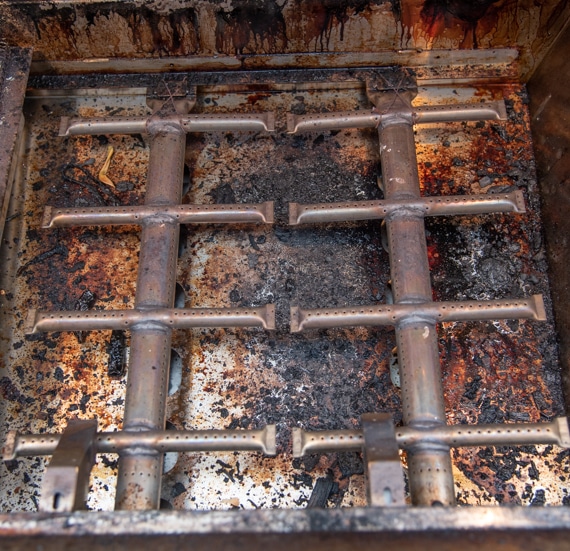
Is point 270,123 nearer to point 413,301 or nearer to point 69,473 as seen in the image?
point 413,301

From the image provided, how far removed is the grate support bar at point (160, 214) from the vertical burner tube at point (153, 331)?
0.04m

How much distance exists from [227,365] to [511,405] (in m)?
1.07

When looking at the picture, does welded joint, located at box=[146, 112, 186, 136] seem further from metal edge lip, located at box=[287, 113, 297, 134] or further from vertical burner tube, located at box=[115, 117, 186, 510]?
metal edge lip, located at box=[287, 113, 297, 134]

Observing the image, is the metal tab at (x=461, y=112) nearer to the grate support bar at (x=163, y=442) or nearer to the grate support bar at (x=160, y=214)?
the grate support bar at (x=160, y=214)

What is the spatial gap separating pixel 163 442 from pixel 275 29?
1793 millimetres

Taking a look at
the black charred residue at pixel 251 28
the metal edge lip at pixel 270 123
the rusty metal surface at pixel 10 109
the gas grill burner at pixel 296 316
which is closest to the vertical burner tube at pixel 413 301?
the gas grill burner at pixel 296 316

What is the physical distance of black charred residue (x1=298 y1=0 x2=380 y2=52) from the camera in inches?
105

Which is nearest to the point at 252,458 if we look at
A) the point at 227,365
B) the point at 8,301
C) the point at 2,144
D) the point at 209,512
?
the point at 227,365

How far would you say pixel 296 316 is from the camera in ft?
7.34

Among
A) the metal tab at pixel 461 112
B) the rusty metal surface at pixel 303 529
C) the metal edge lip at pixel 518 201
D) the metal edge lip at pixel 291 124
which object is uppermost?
the metal tab at pixel 461 112

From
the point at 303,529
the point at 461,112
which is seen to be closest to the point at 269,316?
the point at 303,529

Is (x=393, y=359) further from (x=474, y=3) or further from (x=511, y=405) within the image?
(x=474, y=3)

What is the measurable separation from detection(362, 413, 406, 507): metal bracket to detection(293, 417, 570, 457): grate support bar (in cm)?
8

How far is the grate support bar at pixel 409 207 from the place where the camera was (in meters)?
2.41
